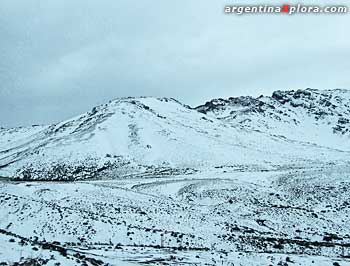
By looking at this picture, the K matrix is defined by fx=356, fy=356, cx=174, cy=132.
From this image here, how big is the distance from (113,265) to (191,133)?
75173 mm

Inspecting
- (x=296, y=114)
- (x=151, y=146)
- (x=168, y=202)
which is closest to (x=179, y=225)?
(x=168, y=202)

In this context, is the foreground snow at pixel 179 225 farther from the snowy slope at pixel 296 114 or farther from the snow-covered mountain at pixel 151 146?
the snowy slope at pixel 296 114

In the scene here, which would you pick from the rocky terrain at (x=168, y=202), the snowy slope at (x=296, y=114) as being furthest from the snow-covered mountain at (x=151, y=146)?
the snowy slope at (x=296, y=114)

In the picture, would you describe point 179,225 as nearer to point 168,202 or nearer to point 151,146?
point 168,202

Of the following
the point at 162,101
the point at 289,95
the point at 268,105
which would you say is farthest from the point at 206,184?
the point at 289,95

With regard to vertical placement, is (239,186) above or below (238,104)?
below

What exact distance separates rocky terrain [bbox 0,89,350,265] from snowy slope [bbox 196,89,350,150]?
43.9 m

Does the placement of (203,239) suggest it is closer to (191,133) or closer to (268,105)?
(191,133)

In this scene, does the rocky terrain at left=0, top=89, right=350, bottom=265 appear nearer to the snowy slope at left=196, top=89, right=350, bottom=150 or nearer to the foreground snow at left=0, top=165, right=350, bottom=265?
the foreground snow at left=0, top=165, right=350, bottom=265

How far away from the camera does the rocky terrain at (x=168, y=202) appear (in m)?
18.0

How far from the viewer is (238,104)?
177000 mm

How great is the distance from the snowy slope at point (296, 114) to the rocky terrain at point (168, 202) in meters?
43.9

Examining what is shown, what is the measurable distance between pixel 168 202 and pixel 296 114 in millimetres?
145964

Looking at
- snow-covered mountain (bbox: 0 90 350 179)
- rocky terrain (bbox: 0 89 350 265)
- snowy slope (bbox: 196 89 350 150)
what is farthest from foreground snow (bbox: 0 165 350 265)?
snowy slope (bbox: 196 89 350 150)
